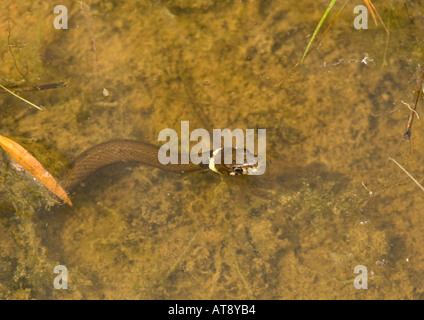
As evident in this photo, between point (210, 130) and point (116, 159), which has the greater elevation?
point (210, 130)

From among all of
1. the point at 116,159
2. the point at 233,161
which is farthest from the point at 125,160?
the point at 233,161

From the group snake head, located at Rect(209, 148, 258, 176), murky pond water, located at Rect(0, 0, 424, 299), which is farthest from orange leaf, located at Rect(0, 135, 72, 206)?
snake head, located at Rect(209, 148, 258, 176)

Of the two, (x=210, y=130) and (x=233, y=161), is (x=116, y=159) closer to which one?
(x=210, y=130)

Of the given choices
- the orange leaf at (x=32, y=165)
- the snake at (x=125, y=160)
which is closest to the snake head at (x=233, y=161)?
the snake at (x=125, y=160)

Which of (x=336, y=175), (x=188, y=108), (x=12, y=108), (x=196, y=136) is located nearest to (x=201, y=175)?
(x=196, y=136)

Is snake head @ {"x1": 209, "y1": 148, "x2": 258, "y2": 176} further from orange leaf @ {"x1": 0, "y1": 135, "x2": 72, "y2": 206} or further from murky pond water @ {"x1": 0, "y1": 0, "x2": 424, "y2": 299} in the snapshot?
orange leaf @ {"x1": 0, "y1": 135, "x2": 72, "y2": 206}
